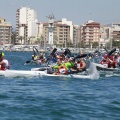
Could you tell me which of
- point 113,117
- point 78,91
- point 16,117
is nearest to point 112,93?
point 78,91

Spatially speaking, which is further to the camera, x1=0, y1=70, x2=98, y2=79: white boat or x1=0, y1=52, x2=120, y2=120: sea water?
x1=0, y1=70, x2=98, y2=79: white boat

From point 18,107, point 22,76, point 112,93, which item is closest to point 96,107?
point 18,107

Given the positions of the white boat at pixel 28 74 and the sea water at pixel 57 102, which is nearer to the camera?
the sea water at pixel 57 102

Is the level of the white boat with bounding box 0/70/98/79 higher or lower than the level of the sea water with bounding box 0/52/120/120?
higher

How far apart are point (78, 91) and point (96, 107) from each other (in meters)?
4.73

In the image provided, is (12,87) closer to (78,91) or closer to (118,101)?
(78,91)

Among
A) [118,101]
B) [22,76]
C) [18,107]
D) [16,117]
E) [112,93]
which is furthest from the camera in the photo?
[22,76]

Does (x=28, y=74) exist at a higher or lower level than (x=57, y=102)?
higher

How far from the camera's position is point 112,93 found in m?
20.5

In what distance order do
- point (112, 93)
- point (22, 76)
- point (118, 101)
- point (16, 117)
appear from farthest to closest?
point (22, 76) → point (112, 93) → point (118, 101) → point (16, 117)

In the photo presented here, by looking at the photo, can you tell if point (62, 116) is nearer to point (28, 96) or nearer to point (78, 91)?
point (28, 96)

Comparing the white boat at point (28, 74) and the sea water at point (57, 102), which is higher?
the white boat at point (28, 74)

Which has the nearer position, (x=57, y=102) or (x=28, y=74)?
(x=57, y=102)

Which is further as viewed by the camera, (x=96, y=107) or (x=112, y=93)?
(x=112, y=93)
